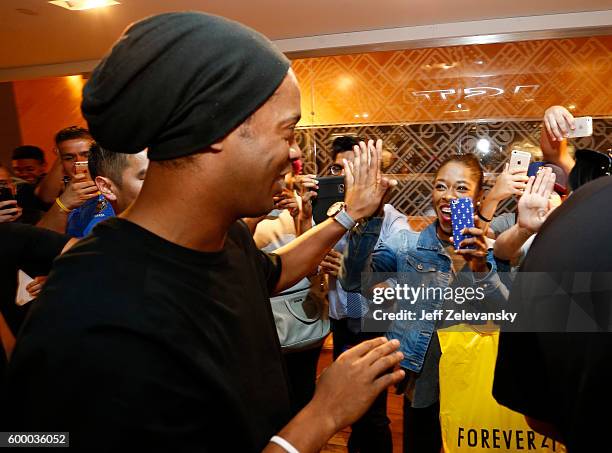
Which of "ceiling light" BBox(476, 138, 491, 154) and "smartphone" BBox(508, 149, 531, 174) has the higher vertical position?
"smartphone" BBox(508, 149, 531, 174)

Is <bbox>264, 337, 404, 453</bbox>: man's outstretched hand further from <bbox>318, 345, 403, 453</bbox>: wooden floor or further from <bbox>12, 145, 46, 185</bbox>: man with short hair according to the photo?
<bbox>12, 145, 46, 185</bbox>: man with short hair

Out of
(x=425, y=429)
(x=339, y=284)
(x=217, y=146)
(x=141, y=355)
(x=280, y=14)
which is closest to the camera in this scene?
(x=141, y=355)

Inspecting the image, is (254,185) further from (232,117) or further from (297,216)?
(297,216)

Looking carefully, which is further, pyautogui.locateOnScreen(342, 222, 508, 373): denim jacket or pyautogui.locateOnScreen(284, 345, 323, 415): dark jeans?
pyautogui.locateOnScreen(284, 345, 323, 415): dark jeans

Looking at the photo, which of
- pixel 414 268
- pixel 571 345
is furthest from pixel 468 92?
pixel 571 345

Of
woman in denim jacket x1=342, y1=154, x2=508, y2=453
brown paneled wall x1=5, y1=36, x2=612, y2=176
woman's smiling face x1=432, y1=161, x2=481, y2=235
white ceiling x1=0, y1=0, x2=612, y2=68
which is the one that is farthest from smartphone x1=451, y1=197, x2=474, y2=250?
brown paneled wall x1=5, y1=36, x2=612, y2=176

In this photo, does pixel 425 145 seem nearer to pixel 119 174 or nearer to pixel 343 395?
pixel 119 174

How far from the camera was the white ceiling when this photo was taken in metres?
3.84

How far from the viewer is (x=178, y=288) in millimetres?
747

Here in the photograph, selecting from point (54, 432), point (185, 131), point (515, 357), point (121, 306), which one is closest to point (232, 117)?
point (185, 131)

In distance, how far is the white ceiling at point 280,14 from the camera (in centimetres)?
384

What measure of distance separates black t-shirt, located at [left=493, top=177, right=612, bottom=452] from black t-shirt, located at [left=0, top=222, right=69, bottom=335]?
1487 mm

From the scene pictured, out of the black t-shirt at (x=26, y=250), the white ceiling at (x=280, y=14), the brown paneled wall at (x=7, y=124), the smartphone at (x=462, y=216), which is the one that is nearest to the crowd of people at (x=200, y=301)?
the black t-shirt at (x=26, y=250)

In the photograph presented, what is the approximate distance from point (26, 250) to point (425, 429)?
5.78 feet
